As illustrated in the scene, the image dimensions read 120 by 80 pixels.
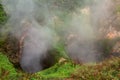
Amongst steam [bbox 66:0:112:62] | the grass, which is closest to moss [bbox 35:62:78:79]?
the grass

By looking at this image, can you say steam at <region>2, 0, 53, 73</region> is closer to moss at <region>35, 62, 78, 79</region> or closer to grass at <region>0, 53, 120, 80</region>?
moss at <region>35, 62, 78, 79</region>

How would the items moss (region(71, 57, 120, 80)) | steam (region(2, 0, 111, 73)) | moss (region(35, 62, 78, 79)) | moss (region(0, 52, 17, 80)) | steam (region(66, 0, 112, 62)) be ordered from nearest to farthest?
moss (region(71, 57, 120, 80)), moss (region(35, 62, 78, 79)), moss (region(0, 52, 17, 80)), steam (region(2, 0, 111, 73)), steam (region(66, 0, 112, 62))

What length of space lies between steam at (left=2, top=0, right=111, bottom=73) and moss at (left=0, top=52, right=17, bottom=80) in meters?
2.31

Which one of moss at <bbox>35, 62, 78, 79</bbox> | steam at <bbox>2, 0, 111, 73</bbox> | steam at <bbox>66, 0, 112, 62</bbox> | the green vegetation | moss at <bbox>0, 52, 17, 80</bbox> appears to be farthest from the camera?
steam at <bbox>66, 0, 112, 62</bbox>

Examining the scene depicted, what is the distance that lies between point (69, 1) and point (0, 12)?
911 centimetres

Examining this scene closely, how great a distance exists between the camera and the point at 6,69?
80.0 feet

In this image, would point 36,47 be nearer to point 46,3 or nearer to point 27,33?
point 27,33

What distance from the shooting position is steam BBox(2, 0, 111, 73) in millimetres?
29417

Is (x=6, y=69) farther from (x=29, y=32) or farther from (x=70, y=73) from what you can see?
(x=29, y=32)

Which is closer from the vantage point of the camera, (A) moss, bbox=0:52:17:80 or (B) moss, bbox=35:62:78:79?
(B) moss, bbox=35:62:78:79

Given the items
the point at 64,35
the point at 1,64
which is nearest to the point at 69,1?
the point at 64,35

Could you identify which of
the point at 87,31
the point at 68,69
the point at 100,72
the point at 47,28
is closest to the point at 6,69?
the point at 68,69

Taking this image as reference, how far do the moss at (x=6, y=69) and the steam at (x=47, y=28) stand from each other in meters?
2.31

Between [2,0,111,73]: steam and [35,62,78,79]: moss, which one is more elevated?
[2,0,111,73]: steam
